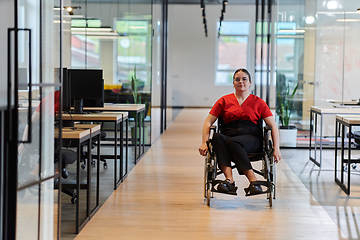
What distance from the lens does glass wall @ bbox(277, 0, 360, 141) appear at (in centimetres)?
700

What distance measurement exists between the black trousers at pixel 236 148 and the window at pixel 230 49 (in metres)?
14.2

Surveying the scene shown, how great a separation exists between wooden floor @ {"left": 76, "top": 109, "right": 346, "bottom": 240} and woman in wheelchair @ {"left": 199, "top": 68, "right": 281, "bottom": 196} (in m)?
0.32

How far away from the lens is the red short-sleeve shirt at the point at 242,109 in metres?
4.06

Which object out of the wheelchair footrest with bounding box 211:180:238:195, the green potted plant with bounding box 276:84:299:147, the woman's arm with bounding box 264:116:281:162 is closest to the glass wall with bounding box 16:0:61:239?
the wheelchair footrest with bounding box 211:180:238:195

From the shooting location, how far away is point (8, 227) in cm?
222

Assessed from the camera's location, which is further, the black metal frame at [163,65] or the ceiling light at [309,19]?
the black metal frame at [163,65]

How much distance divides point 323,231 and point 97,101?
2.79m

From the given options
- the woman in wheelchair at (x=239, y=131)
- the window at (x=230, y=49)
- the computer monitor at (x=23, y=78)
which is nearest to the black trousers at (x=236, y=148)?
the woman in wheelchair at (x=239, y=131)

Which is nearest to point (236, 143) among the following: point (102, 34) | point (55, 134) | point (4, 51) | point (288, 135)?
point (55, 134)

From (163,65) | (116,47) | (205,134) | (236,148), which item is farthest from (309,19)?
(236,148)

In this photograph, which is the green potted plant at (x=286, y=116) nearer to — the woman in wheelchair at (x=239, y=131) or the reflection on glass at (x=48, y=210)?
the woman in wheelchair at (x=239, y=131)

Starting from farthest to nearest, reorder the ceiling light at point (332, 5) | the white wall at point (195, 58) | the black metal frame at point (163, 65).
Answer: the white wall at point (195, 58) < the black metal frame at point (163, 65) < the ceiling light at point (332, 5)

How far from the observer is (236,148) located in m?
3.84

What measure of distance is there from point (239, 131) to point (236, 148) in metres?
0.26
